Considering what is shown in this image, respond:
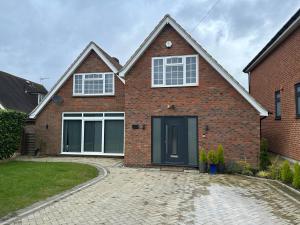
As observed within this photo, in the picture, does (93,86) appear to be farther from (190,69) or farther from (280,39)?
(280,39)

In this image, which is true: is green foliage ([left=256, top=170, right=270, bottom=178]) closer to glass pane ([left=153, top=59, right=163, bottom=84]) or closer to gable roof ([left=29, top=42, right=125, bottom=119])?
glass pane ([left=153, top=59, right=163, bottom=84])

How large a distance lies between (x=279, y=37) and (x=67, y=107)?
1297 centimetres

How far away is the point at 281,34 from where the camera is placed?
522 inches

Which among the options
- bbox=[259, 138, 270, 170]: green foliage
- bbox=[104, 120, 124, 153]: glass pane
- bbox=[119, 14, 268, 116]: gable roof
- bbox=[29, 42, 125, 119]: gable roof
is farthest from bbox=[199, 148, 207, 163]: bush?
bbox=[29, 42, 125, 119]: gable roof

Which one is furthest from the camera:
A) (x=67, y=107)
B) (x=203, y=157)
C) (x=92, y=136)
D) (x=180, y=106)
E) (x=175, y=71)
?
(x=67, y=107)

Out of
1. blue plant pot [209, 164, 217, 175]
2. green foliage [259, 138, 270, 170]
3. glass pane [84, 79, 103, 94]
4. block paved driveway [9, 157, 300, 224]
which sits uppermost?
glass pane [84, 79, 103, 94]

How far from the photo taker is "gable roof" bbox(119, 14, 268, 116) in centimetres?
1259

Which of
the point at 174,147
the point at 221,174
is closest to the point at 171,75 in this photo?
the point at 174,147

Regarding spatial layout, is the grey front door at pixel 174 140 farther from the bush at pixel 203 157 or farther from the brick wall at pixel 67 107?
the brick wall at pixel 67 107

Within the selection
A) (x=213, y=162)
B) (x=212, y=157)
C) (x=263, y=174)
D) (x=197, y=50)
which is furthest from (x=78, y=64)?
(x=263, y=174)

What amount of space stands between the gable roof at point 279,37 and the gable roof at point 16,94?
2156cm

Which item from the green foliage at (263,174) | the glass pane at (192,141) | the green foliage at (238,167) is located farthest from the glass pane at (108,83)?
the green foliage at (263,174)

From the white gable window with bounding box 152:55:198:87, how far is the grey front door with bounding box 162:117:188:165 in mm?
1827

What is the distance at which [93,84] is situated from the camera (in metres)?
17.8
